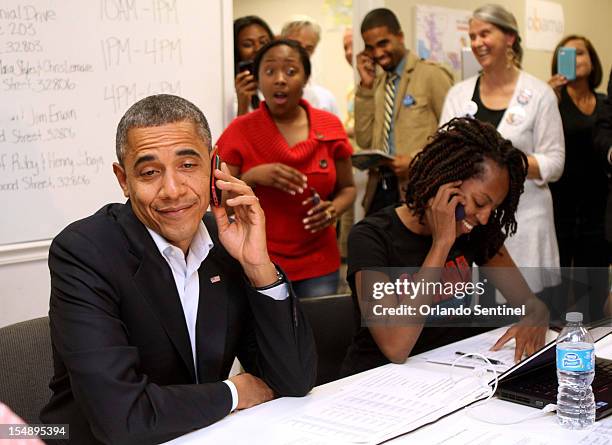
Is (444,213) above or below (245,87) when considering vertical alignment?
below

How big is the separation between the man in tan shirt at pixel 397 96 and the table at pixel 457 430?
218 centimetres

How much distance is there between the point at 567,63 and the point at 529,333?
2764 millimetres

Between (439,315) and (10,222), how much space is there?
5.64 ft

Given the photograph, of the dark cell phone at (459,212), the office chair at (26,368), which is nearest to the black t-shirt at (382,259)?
the dark cell phone at (459,212)

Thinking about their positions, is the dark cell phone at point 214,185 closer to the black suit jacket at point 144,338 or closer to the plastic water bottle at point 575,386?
the black suit jacket at point 144,338

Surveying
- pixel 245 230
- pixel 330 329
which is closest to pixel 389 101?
pixel 330 329

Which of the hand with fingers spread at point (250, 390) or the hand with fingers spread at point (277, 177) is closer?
the hand with fingers spread at point (250, 390)

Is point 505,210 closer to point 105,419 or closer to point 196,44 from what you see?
point 105,419

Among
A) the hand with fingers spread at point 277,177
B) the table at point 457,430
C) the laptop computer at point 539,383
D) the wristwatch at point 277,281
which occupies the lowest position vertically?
the table at point 457,430

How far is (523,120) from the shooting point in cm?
352

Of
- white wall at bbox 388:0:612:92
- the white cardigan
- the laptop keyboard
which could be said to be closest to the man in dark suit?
the laptop keyboard

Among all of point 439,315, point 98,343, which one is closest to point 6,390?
point 98,343

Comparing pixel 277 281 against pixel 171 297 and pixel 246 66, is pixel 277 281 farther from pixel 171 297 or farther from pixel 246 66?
pixel 246 66

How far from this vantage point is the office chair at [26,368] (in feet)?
6.14
